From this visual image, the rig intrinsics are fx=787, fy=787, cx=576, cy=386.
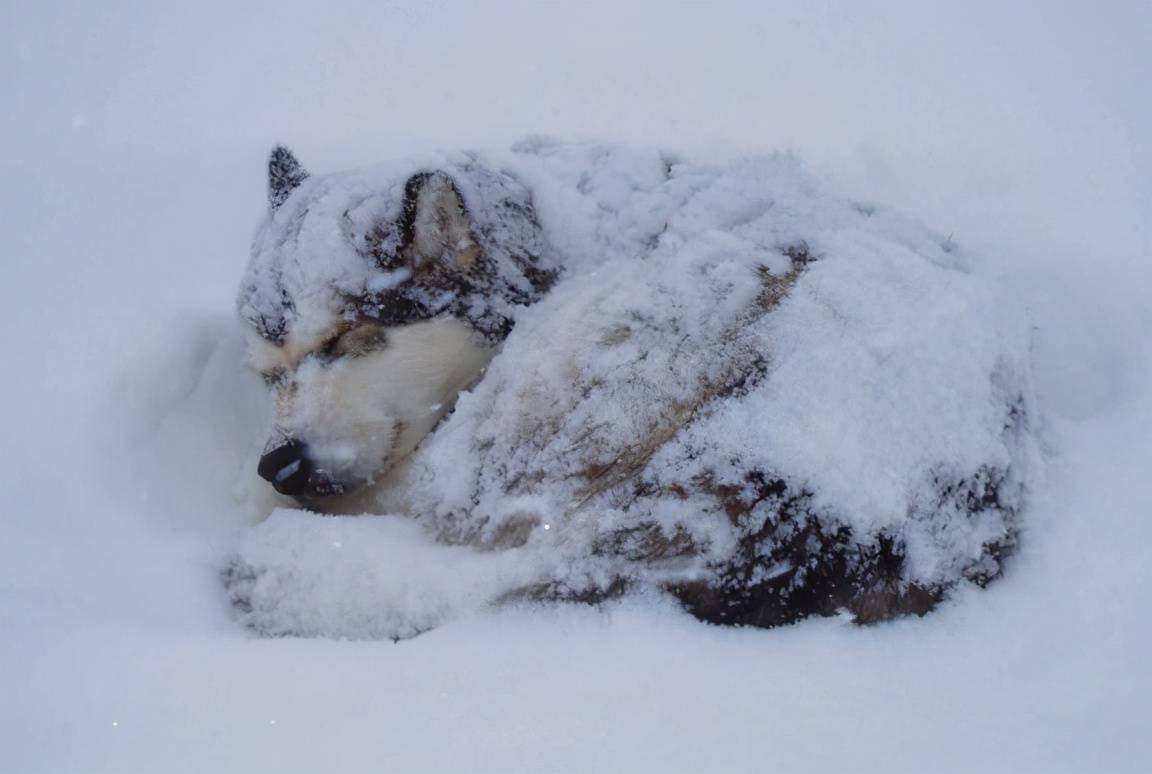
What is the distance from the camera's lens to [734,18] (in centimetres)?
365

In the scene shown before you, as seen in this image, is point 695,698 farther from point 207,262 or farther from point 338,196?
point 207,262

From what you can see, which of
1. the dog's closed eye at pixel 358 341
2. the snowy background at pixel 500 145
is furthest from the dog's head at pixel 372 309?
the snowy background at pixel 500 145

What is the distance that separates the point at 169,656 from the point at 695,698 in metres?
1.08

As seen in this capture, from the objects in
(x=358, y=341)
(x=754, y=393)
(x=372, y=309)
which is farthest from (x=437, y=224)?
(x=754, y=393)

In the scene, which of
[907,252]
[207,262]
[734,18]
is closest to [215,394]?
[207,262]

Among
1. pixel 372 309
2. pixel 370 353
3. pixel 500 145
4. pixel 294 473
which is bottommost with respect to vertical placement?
pixel 294 473

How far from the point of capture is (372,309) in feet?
7.64

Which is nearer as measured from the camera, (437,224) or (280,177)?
(437,224)

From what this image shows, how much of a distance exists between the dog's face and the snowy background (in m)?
0.38

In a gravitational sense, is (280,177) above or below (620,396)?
above

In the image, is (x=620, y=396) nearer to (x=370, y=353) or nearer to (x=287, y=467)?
(x=370, y=353)

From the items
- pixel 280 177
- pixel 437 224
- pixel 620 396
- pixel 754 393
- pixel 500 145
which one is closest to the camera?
pixel 754 393

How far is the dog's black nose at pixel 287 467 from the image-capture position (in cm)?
230

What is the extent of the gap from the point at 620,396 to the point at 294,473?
103 centimetres
